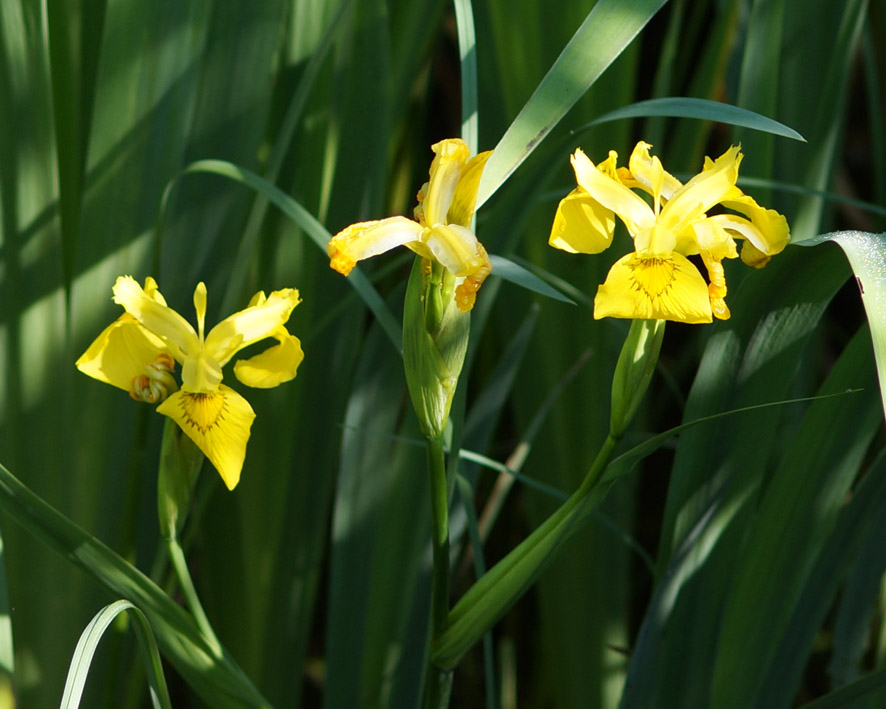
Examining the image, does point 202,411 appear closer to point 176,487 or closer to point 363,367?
point 176,487

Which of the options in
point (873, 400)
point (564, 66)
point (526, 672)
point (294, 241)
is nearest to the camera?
point (564, 66)

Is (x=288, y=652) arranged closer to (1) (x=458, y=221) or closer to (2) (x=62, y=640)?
(2) (x=62, y=640)

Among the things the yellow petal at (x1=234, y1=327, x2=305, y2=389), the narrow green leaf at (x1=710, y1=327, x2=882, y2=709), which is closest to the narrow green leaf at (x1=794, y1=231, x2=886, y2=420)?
the narrow green leaf at (x1=710, y1=327, x2=882, y2=709)

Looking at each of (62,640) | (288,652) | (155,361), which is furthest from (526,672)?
(155,361)

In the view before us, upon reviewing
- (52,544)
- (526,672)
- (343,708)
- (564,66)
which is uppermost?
(564,66)

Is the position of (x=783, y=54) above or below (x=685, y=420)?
above

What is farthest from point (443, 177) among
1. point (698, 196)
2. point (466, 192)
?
point (698, 196)

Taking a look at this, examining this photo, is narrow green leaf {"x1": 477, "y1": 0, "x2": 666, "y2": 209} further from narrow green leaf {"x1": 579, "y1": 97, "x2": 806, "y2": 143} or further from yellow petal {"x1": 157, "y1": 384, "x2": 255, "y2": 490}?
yellow petal {"x1": 157, "y1": 384, "x2": 255, "y2": 490}

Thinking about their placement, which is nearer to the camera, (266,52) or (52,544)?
(52,544)
